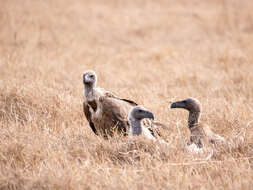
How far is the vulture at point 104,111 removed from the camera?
4.33 m

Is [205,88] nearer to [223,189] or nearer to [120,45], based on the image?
[223,189]

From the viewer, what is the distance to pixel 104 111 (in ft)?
14.2

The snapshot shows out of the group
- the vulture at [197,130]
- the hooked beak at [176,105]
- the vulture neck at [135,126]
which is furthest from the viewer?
the hooked beak at [176,105]

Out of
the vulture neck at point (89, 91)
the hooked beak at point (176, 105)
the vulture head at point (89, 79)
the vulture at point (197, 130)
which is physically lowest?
the vulture at point (197, 130)

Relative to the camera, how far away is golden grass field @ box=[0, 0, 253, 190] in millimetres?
3350

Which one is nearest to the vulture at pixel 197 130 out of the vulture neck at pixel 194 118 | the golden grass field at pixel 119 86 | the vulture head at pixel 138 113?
the vulture neck at pixel 194 118

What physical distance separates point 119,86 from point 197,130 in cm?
296

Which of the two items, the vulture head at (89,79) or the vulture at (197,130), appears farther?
the vulture head at (89,79)

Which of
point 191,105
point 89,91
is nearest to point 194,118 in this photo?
point 191,105

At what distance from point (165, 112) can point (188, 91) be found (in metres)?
1.36

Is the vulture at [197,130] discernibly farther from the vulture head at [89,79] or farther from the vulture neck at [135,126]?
the vulture head at [89,79]

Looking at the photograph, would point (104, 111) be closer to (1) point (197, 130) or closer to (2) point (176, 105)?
(2) point (176, 105)

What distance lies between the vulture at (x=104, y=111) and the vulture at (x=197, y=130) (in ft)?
1.24

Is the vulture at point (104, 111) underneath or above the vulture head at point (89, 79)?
underneath
